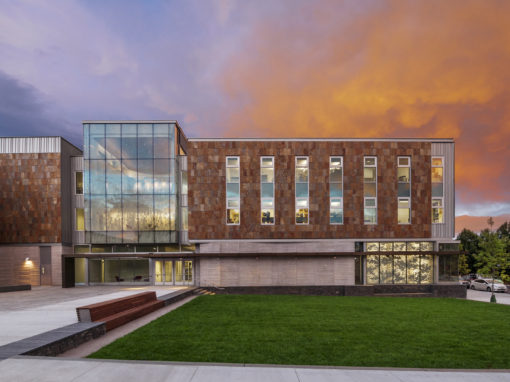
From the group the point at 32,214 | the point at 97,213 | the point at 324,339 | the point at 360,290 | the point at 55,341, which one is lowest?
the point at 360,290

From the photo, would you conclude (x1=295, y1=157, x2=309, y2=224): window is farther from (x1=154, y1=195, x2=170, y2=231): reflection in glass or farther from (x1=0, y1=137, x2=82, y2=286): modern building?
(x1=0, y1=137, x2=82, y2=286): modern building

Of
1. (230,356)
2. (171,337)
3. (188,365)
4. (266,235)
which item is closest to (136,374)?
(188,365)

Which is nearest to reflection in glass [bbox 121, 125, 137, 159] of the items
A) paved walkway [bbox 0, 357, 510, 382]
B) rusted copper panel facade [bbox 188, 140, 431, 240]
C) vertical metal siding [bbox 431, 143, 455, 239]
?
rusted copper panel facade [bbox 188, 140, 431, 240]

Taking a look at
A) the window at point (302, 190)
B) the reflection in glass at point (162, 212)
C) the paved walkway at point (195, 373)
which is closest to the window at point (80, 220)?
the reflection in glass at point (162, 212)

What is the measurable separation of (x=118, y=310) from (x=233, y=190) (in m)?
16.5

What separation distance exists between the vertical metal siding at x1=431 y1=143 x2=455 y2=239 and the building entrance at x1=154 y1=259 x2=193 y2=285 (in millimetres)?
22552

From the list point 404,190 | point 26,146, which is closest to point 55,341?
point 404,190

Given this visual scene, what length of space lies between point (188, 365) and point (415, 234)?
2628 centimetres

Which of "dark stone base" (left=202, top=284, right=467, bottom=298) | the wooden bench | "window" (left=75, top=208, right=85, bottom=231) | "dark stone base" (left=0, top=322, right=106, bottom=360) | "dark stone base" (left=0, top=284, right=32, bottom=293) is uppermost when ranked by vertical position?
"window" (left=75, top=208, right=85, bottom=231)

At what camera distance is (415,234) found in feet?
91.3

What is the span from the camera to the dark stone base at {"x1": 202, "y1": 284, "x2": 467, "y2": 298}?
1068 inches

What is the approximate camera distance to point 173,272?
29562mm

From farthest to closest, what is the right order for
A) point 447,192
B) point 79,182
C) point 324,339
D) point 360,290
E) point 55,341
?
point 79,182, point 447,192, point 360,290, point 324,339, point 55,341

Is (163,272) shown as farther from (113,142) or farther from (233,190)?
(113,142)
